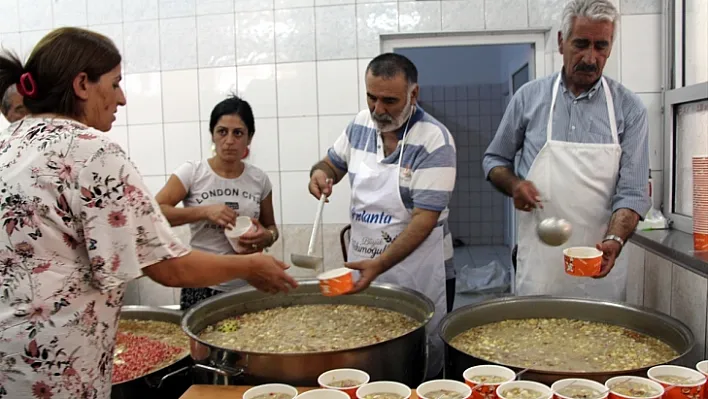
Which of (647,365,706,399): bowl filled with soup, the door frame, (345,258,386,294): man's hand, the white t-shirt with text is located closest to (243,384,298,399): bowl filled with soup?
(345,258,386,294): man's hand

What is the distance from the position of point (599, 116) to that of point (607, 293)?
0.71 meters

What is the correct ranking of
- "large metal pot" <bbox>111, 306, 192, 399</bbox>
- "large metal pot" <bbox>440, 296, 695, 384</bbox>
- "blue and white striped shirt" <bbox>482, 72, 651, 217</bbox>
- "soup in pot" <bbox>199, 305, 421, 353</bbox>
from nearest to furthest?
"large metal pot" <bbox>111, 306, 192, 399</bbox>
"large metal pot" <bbox>440, 296, 695, 384</bbox>
"soup in pot" <bbox>199, 305, 421, 353</bbox>
"blue and white striped shirt" <bbox>482, 72, 651, 217</bbox>

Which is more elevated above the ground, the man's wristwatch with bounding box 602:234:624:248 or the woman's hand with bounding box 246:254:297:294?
the man's wristwatch with bounding box 602:234:624:248

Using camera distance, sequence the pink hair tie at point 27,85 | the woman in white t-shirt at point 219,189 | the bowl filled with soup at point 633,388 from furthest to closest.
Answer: the woman in white t-shirt at point 219,189 < the pink hair tie at point 27,85 < the bowl filled with soup at point 633,388

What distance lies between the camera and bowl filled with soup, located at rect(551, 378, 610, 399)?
120cm

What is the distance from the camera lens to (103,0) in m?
3.73

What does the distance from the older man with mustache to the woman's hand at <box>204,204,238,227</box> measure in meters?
1.13

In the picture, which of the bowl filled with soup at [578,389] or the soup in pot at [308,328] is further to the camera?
the soup in pot at [308,328]

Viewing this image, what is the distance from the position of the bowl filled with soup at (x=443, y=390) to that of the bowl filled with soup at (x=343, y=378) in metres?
0.14

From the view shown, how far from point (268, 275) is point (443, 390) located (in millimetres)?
611

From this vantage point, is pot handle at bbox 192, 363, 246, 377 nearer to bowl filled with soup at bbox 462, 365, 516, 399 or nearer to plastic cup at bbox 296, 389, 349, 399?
plastic cup at bbox 296, 389, 349, 399

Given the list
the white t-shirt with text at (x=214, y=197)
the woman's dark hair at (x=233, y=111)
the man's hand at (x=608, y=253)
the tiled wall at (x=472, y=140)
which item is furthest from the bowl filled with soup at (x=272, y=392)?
the tiled wall at (x=472, y=140)

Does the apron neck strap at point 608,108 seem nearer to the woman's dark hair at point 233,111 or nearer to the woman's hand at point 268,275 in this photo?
the woman's hand at point 268,275

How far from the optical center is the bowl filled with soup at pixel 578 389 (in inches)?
47.2
